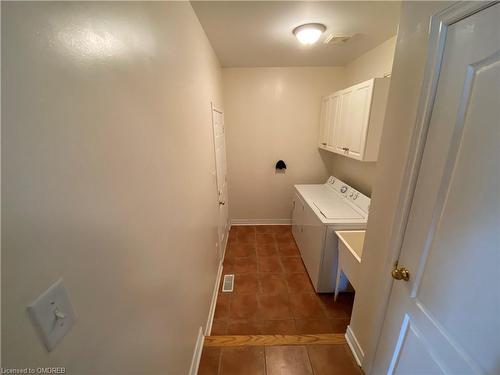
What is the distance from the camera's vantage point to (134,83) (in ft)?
2.39

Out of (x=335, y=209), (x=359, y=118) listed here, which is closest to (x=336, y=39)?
(x=359, y=118)

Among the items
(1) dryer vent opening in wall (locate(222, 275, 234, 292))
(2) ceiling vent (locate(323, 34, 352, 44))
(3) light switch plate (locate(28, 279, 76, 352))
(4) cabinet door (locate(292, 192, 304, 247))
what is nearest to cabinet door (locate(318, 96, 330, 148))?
(2) ceiling vent (locate(323, 34, 352, 44))

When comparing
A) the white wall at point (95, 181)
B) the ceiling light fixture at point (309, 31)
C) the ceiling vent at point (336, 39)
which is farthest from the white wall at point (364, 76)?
the white wall at point (95, 181)

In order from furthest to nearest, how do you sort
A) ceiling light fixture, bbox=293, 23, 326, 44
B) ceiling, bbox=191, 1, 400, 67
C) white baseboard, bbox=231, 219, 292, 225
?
white baseboard, bbox=231, 219, 292, 225 < ceiling light fixture, bbox=293, 23, 326, 44 < ceiling, bbox=191, 1, 400, 67

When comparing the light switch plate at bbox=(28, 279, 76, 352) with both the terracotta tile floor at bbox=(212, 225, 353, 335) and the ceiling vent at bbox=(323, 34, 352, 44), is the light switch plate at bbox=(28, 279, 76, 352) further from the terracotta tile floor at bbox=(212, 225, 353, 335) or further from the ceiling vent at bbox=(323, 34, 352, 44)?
the ceiling vent at bbox=(323, 34, 352, 44)

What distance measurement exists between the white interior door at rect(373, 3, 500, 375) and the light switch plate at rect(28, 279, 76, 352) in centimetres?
120

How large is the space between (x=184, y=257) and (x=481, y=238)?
4.36ft

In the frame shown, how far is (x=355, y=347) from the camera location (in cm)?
150

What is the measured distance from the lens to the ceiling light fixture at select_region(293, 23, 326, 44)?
5.64 feet

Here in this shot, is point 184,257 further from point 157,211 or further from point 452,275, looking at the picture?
point 452,275

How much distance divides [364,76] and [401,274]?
2.45 meters

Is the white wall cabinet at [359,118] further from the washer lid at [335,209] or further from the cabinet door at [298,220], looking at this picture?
the cabinet door at [298,220]

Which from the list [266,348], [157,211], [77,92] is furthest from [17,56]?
[266,348]

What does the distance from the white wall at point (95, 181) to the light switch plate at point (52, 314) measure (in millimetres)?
14
